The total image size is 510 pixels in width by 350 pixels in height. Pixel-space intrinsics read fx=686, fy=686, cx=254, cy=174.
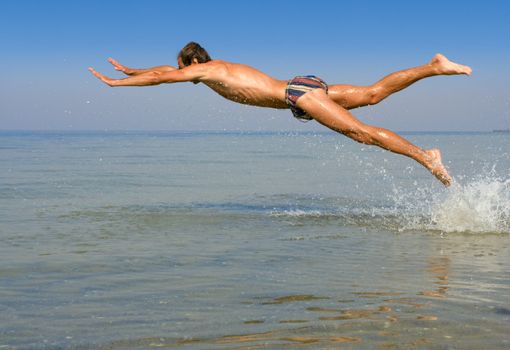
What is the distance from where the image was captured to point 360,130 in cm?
867

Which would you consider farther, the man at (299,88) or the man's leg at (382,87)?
the man's leg at (382,87)

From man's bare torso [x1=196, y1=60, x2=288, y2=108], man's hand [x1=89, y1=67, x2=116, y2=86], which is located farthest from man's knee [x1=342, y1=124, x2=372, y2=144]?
man's hand [x1=89, y1=67, x2=116, y2=86]

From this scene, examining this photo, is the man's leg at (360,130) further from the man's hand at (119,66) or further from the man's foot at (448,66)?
the man's hand at (119,66)

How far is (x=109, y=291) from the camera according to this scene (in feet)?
17.2

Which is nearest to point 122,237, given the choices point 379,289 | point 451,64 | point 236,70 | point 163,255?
point 163,255

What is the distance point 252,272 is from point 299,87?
11.4ft

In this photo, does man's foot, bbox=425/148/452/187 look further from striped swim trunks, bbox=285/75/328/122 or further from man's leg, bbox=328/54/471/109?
striped swim trunks, bbox=285/75/328/122

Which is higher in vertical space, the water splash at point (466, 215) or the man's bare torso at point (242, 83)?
the man's bare torso at point (242, 83)

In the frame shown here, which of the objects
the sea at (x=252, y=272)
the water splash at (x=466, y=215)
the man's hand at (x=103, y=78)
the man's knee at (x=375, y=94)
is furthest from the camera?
the man's knee at (x=375, y=94)

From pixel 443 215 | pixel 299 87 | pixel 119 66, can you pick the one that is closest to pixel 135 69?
pixel 119 66

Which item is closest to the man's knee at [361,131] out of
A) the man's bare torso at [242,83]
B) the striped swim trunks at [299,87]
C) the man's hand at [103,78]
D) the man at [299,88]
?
the man at [299,88]

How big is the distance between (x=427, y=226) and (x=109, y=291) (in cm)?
540

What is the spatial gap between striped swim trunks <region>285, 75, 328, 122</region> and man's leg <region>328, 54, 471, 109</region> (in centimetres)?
34

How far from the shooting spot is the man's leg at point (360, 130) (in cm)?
852
